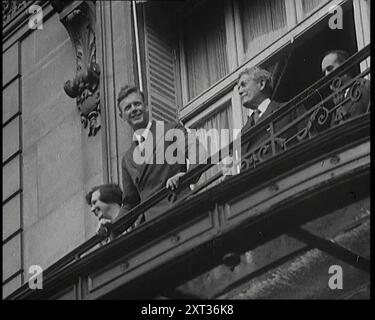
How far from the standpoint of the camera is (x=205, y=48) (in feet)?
66.2

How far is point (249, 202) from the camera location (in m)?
15.4

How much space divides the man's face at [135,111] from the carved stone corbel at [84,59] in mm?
2581

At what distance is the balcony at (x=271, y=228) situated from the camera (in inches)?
591

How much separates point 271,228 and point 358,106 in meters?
1.37

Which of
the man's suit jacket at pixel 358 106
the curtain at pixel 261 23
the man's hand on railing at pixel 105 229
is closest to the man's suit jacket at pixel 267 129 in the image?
the man's suit jacket at pixel 358 106

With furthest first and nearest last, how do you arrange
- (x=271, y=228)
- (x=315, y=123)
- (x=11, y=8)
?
(x=11, y=8) < (x=315, y=123) < (x=271, y=228)

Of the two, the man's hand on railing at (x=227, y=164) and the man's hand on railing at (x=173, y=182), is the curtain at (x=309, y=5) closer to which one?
the man's hand on railing at (x=227, y=164)

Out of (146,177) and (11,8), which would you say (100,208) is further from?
(11,8)

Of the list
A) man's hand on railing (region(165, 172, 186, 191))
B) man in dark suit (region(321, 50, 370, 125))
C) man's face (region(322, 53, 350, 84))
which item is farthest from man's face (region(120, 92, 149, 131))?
man in dark suit (region(321, 50, 370, 125))

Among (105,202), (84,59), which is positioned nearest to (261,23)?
(84,59)
